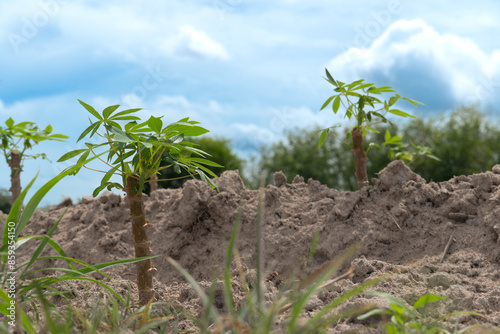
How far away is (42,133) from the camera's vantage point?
5.09 metres

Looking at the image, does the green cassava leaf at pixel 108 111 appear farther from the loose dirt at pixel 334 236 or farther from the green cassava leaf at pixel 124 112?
the loose dirt at pixel 334 236

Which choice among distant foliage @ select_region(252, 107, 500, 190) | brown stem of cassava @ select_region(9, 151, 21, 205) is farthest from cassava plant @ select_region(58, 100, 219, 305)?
distant foliage @ select_region(252, 107, 500, 190)

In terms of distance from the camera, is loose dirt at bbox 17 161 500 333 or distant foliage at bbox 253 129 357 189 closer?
loose dirt at bbox 17 161 500 333

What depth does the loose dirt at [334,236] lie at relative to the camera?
286 cm

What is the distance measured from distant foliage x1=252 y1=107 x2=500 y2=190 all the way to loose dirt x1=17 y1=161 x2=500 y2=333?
6012mm

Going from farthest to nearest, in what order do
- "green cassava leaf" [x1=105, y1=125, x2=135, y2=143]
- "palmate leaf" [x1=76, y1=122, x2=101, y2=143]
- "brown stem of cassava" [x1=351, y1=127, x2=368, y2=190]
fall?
"brown stem of cassava" [x1=351, y1=127, x2=368, y2=190] < "palmate leaf" [x1=76, y1=122, x2=101, y2=143] < "green cassava leaf" [x1=105, y1=125, x2=135, y2=143]

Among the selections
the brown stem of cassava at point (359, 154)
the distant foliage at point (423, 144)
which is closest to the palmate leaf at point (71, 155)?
the brown stem of cassava at point (359, 154)

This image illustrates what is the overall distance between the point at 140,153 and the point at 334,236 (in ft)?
5.57

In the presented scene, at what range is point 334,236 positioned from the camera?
140 inches

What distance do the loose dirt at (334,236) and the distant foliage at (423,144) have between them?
19.7 feet

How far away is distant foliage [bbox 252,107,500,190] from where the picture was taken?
Result: 995cm

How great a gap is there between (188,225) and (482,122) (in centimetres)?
917

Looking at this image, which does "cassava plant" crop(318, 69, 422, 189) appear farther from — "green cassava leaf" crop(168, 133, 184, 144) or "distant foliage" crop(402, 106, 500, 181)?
"distant foliage" crop(402, 106, 500, 181)

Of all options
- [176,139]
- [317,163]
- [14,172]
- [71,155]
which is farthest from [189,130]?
[317,163]
